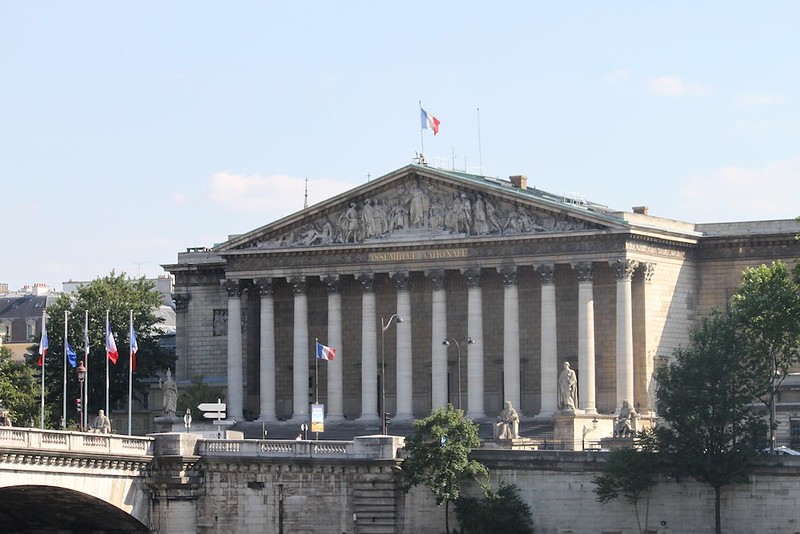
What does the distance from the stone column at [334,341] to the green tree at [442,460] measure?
3139 cm

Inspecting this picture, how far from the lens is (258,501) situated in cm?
10594

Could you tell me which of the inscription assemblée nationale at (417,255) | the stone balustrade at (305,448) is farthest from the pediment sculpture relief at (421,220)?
the stone balustrade at (305,448)

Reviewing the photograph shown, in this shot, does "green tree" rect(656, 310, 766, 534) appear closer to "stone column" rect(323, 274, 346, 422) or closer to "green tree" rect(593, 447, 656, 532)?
"green tree" rect(593, 447, 656, 532)

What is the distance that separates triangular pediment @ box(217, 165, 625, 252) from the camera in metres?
129

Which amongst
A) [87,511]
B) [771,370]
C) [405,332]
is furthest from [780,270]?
[87,511]

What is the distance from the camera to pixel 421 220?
5256 inches

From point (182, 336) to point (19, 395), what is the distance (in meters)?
12.7

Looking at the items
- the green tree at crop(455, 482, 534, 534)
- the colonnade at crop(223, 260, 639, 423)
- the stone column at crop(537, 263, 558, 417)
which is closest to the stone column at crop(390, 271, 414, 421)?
the colonnade at crop(223, 260, 639, 423)

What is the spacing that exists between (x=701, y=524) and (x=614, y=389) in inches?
1169

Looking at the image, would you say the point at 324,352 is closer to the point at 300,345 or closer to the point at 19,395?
the point at 300,345

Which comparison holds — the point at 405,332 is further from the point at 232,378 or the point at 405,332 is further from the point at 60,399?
the point at 60,399

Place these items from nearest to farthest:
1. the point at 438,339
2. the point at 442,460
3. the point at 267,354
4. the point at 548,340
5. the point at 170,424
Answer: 1. the point at 442,460
2. the point at 170,424
3. the point at 548,340
4. the point at 438,339
5. the point at 267,354

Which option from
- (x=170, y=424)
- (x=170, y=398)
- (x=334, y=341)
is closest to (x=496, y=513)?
(x=170, y=424)

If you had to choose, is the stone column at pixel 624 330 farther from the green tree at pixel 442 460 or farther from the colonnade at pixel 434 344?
the green tree at pixel 442 460
